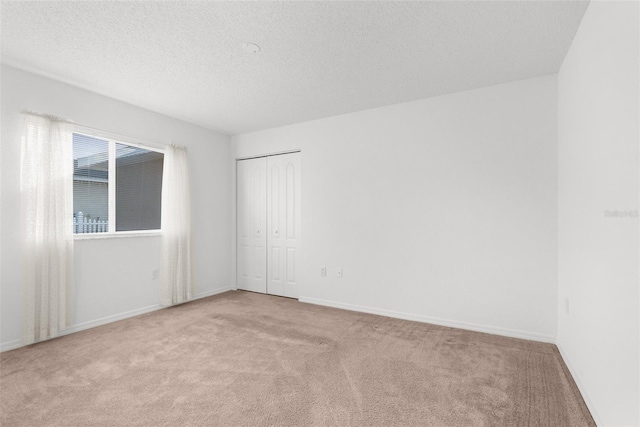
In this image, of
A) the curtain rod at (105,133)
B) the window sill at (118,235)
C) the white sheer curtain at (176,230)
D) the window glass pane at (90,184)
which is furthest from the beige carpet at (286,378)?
the curtain rod at (105,133)

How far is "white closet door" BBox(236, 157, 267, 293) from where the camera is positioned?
5.00 m

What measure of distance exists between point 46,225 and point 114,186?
85 centimetres

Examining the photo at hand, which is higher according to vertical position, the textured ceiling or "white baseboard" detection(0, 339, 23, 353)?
the textured ceiling

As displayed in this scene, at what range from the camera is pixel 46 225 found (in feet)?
9.81

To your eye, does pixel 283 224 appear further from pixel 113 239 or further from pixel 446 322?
pixel 446 322

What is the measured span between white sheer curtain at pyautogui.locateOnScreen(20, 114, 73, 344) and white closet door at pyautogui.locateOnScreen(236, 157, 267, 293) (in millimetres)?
2424

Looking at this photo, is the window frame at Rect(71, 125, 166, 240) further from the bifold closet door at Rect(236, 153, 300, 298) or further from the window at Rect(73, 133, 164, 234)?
the bifold closet door at Rect(236, 153, 300, 298)

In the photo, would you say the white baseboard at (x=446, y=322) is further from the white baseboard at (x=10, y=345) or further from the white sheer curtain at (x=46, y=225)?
the white baseboard at (x=10, y=345)

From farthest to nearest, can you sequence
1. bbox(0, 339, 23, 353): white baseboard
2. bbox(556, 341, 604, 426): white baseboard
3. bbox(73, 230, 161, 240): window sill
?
bbox(73, 230, 161, 240): window sill
bbox(0, 339, 23, 353): white baseboard
bbox(556, 341, 604, 426): white baseboard

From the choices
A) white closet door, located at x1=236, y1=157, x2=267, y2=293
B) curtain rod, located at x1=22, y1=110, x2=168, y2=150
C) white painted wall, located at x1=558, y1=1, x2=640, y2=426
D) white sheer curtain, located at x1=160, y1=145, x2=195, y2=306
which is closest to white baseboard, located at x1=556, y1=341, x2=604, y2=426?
white painted wall, located at x1=558, y1=1, x2=640, y2=426

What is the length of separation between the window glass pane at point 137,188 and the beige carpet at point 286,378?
1331mm

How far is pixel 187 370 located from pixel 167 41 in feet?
8.68

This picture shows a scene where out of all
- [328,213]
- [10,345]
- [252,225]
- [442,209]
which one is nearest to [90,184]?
[10,345]

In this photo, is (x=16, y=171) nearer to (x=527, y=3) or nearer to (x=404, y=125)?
(x=404, y=125)
